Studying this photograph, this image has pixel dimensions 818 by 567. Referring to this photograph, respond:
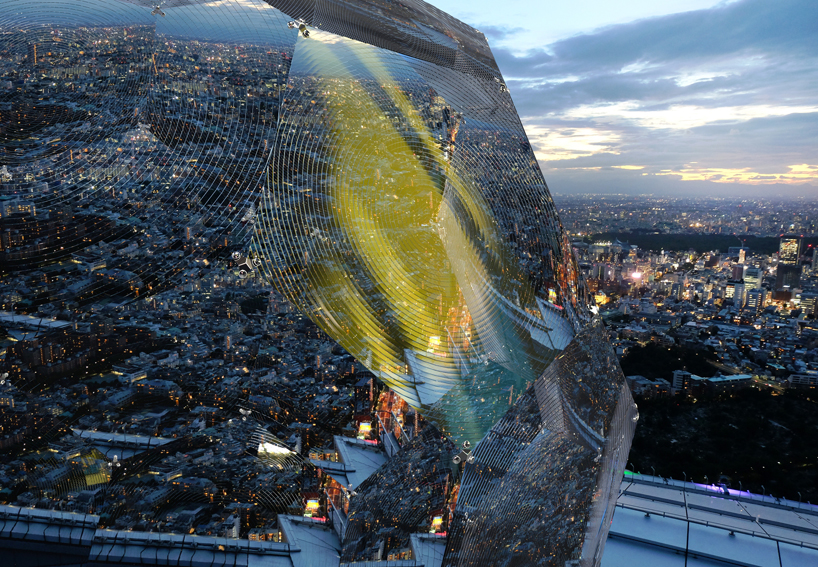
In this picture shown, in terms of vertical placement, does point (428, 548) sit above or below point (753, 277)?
above

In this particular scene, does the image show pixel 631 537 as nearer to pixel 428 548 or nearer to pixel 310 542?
pixel 428 548

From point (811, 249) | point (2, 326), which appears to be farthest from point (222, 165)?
point (811, 249)

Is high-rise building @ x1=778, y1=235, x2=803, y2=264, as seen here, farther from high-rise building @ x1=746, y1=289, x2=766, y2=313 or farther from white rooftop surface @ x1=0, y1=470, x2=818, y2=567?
white rooftop surface @ x1=0, y1=470, x2=818, y2=567

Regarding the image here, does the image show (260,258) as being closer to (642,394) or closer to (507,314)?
(507,314)

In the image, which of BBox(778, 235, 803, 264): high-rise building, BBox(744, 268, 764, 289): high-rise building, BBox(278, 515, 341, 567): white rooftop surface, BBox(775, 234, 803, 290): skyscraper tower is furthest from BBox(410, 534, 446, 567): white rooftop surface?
BBox(778, 235, 803, 264): high-rise building

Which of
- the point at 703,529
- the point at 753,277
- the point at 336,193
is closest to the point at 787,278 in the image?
the point at 753,277

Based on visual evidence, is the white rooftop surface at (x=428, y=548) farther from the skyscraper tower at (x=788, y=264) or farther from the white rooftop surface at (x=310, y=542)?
the skyscraper tower at (x=788, y=264)

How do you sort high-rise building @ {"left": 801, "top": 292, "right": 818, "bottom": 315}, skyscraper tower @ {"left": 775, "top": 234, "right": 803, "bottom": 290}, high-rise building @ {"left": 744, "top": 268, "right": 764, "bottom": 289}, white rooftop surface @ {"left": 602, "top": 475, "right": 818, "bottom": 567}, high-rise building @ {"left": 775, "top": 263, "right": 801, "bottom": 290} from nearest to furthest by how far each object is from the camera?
white rooftop surface @ {"left": 602, "top": 475, "right": 818, "bottom": 567}, high-rise building @ {"left": 801, "top": 292, "right": 818, "bottom": 315}, high-rise building @ {"left": 775, "top": 263, "right": 801, "bottom": 290}, skyscraper tower @ {"left": 775, "top": 234, "right": 803, "bottom": 290}, high-rise building @ {"left": 744, "top": 268, "right": 764, "bottom": 289}
